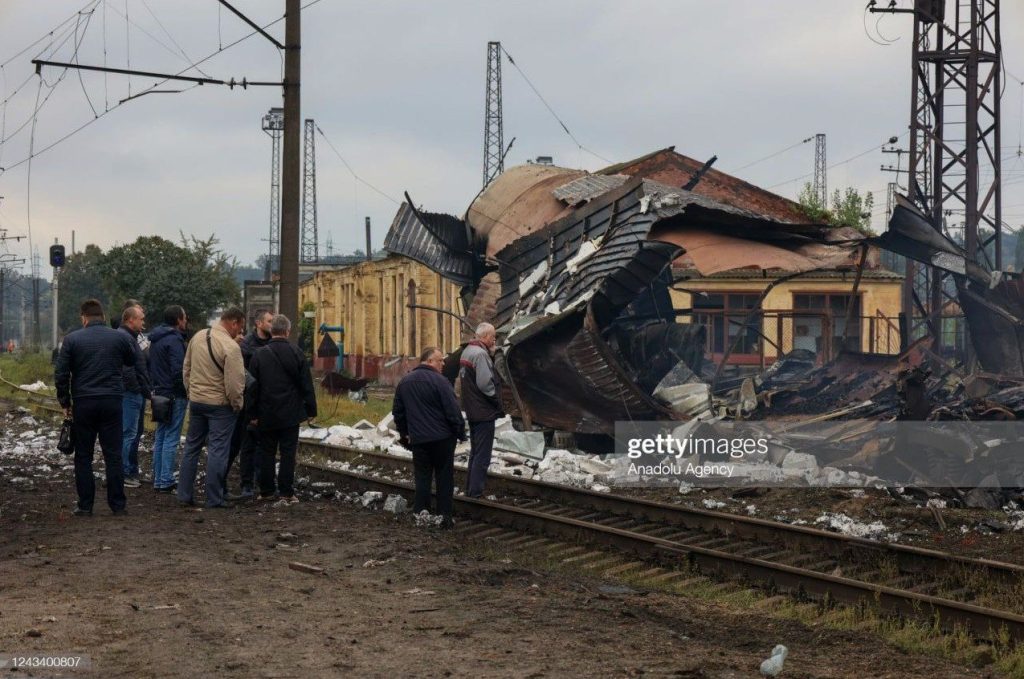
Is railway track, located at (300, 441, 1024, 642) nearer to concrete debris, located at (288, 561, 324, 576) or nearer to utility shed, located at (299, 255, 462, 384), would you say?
concrete debris, located at (288, 561, 324, 576)

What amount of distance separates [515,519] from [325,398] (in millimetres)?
15224

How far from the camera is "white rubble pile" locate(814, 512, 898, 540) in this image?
10617mm

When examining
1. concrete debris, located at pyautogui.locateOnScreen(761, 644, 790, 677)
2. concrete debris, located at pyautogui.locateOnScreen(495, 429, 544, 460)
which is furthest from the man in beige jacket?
concrete debris, located at pyautogui.locateOnScreen(761, 644, 790, 677)

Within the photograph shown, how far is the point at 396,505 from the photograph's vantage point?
11.7 metres

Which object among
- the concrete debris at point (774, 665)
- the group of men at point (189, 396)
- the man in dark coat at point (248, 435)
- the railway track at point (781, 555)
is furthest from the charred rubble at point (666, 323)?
the concrete debris at point (774, 665)

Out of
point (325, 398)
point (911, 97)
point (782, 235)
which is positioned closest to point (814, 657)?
point (782, 235)

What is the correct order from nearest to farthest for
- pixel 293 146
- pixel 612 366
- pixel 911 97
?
pixel 612 366 → pixel 293 146 → pixel 911 97

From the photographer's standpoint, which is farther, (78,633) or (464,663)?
(78,633)

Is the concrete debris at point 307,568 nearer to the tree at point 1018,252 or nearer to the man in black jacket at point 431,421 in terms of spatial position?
the man in black jacket at point 431,421

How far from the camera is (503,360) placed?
688 inches

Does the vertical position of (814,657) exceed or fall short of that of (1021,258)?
it falls short

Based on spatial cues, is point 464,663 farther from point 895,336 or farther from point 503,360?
point 895,336

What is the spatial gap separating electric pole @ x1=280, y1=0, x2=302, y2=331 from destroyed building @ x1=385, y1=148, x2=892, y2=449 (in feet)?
10.4

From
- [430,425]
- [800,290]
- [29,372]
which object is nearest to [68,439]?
[430,425]
